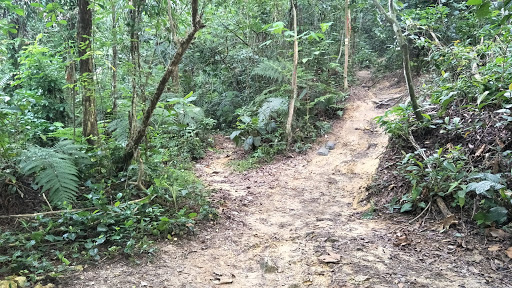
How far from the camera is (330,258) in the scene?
11.3 feet

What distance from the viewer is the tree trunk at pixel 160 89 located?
4.39 meters

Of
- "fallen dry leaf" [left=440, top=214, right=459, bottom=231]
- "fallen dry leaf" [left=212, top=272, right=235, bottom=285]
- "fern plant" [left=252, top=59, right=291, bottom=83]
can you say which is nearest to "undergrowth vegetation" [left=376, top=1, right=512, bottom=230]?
"fallen dry leaf" [left=440, top=214, right=459, bottom=231]

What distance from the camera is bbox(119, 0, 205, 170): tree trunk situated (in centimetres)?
439

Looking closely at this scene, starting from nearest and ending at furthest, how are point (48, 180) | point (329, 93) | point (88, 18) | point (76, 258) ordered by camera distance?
point (76, 258) → point (48, 180) → point (88, 18) → point (329, 93)

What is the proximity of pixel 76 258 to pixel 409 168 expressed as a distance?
4.33 metres

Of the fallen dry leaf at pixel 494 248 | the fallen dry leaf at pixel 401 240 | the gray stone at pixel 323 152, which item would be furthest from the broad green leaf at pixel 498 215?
the gray stone at pixel 323 152

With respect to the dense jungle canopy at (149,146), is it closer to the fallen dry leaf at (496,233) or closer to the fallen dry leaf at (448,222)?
the fallen dry leaf at (496,233)

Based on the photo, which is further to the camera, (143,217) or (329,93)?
(329,93)

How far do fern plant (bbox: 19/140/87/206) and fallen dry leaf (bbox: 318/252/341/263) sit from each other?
3.11m

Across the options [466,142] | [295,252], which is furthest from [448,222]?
[295,252]

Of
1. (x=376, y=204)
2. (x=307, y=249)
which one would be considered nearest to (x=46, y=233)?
(x=307, y=249)

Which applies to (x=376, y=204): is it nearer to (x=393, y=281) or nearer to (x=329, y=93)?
(x=393, y=281)

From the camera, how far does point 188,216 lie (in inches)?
176

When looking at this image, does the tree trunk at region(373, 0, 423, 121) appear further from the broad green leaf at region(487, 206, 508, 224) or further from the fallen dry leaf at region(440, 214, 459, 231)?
the broad green leaf at region(487, 206, 508, 224)
